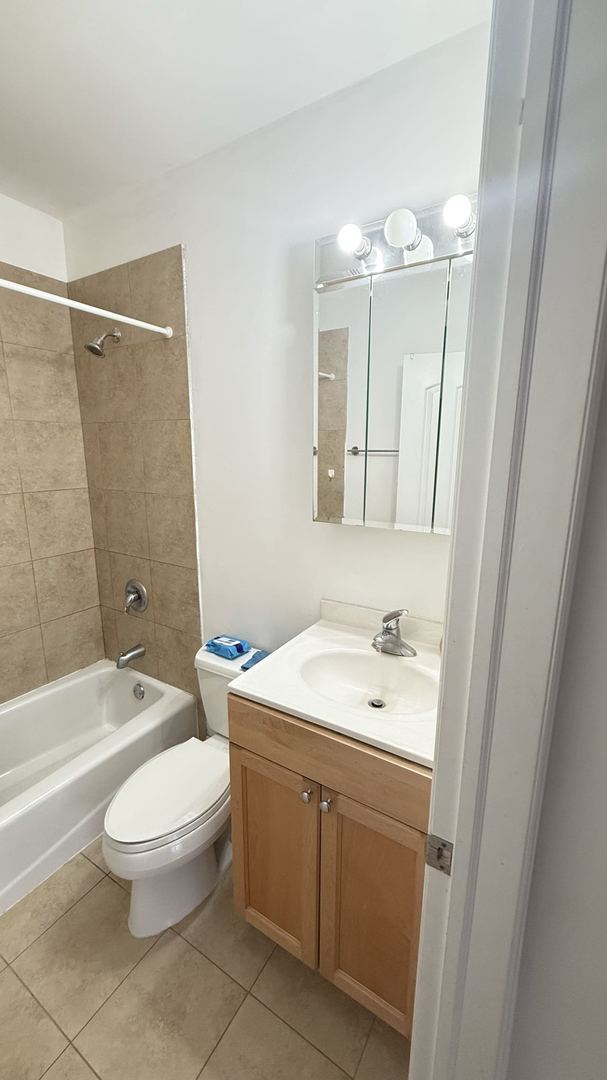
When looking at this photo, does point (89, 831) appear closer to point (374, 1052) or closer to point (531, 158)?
point (374, 1052)

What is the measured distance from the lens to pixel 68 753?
207 centimetres

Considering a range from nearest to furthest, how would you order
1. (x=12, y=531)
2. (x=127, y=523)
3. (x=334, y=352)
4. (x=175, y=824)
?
1. (x=175, y=824)
2. (x=334, y=352)
3. (x=12, y=531)
4. (x=127, y=523)

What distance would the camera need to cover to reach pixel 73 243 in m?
1.91

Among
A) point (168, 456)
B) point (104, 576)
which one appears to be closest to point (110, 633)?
point (104, 576)

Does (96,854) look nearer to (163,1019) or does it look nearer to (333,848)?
Result: (163,1019)

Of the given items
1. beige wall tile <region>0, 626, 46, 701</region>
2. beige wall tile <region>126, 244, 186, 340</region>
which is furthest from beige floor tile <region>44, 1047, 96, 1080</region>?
beige wall tile <region>126, 244, 186, 340</region>

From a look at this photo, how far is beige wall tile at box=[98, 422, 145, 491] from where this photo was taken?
1875 millimetres

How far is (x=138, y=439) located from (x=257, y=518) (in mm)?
688

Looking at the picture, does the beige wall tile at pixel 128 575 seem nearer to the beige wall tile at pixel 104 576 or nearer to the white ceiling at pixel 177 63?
the beige wall tile at pixel 104 576

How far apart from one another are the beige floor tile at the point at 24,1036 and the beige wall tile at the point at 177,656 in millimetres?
989

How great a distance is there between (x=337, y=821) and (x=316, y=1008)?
2.07 ft

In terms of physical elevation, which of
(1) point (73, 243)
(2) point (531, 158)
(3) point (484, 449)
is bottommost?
(3) point (484, 449)

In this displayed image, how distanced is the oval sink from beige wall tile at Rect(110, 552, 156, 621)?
104 cm

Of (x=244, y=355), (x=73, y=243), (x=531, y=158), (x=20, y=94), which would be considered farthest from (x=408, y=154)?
(x=73, y=243)
